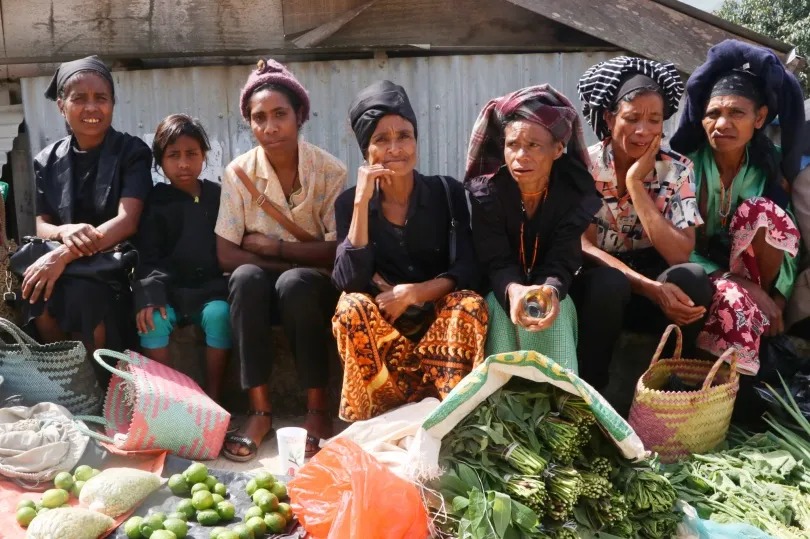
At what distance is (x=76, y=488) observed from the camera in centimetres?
269

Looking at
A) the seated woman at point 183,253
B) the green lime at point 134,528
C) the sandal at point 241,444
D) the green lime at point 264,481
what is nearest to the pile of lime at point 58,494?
the green lime at point 134,528

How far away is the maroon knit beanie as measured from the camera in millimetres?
3578

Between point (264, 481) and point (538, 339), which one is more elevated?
point (538, 339)

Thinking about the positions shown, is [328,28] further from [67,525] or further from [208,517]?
[67,525]

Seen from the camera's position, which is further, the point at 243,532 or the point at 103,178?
the point at 103,178

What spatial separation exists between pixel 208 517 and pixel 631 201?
7.95 ft

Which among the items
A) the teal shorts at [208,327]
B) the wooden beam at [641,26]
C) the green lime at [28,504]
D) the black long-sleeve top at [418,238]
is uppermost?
the wooden beam at [641,26]

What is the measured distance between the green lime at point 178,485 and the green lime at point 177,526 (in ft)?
0.81

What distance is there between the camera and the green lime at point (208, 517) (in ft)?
8.12

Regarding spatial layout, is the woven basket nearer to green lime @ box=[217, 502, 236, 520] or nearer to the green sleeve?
the green sleeve

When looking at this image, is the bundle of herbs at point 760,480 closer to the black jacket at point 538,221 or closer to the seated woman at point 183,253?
the black jacket at point 538,221

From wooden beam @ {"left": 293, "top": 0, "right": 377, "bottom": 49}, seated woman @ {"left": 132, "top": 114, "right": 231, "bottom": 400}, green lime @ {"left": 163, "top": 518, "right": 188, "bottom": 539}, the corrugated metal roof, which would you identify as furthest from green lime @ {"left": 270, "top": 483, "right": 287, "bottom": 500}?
wooden beam @ {"left": 293, "top": 0, "right": 377, "bottom": 49}

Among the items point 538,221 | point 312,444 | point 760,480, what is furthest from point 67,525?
point 760,480

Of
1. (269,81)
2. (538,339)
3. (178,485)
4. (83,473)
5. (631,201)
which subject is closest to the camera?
(178,485)
